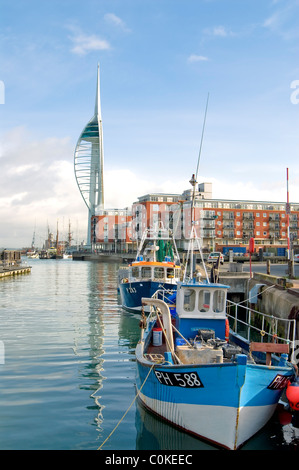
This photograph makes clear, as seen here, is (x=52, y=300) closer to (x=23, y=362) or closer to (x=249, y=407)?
(x=23, y=362)

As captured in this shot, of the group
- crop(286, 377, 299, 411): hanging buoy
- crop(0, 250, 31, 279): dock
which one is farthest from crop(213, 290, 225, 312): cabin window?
crop(0, 250, 31, 279): dock

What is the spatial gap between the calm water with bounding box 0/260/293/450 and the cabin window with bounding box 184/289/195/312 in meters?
3.30

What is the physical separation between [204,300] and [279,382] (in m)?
4.42

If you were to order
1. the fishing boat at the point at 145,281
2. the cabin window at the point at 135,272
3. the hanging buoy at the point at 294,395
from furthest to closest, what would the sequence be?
the cabin window at the point at 135,272 < the fishing boat at the point at 145,281 < the hanging buoy at the point at 294,395

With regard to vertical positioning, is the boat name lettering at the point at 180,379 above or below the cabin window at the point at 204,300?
below

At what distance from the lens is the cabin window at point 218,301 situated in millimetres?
14859

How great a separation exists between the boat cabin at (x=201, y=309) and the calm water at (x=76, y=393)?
9.49 feet

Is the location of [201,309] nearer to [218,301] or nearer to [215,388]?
[218,301]

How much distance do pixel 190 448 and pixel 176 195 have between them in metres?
110

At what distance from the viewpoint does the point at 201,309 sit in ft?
48.9

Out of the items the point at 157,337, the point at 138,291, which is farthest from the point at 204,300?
the point at 138,291

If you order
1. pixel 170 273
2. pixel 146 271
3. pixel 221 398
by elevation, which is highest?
pixel 146 271

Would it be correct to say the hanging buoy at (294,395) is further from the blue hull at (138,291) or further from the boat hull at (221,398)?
the blue hull at (138,291)

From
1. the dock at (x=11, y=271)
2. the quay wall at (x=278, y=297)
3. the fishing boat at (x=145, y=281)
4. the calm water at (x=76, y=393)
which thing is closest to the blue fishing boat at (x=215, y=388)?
the calm water at (x=76, y=393)
